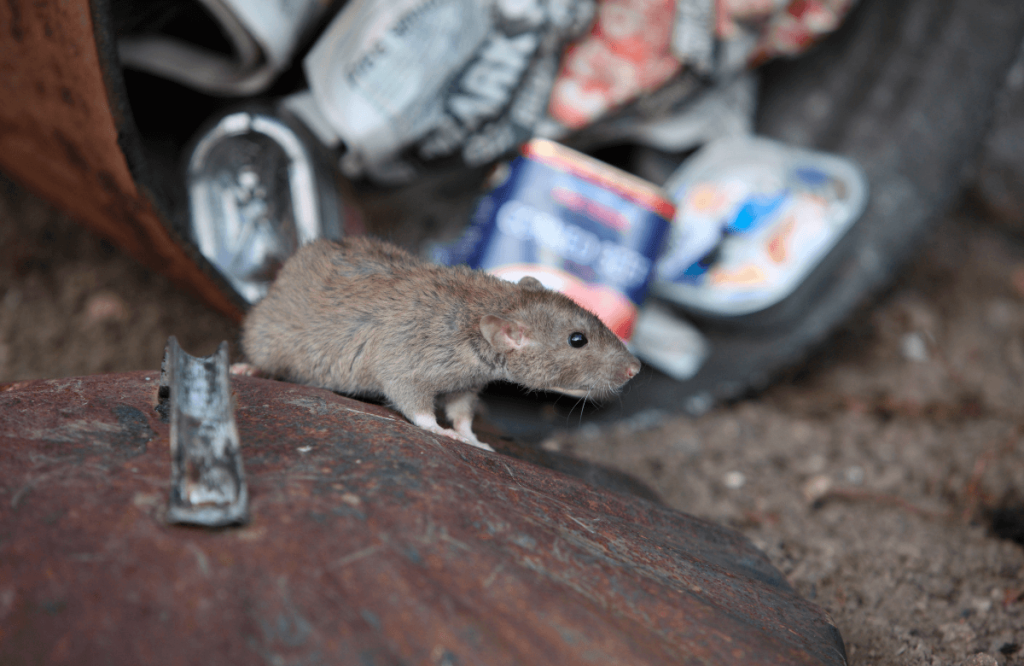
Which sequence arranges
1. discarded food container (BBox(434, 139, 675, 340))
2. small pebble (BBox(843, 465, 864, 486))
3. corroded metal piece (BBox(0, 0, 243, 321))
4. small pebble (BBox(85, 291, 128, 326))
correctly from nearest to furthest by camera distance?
corroded metal piece (BBox(0, 0, 243, 321)) < discarded food container (BBox(434, 139, 675, 340)) < small pebble (BBox(843, 465, 864, 486)) < small pebble (BBox(85, 291, 128, 326))

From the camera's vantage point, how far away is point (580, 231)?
2.55 meters

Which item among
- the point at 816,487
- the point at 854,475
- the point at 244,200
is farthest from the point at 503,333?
the point at 854,475

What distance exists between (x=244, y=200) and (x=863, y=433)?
254 centimetres

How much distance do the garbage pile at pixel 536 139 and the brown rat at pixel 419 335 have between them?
0.53 metres

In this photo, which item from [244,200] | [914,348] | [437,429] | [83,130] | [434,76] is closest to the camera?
[437,429]

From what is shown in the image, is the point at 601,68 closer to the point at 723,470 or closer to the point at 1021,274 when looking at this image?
the point at 723,470

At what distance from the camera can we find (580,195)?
2.55 metres

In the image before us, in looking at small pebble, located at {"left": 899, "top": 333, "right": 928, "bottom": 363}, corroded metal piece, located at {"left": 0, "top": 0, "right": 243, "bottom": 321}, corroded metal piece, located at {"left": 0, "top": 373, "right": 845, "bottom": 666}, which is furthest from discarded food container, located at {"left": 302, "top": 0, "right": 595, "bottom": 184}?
small pebble, located at {"left": 899, "top": 333, "right": 928, "bottom": 363}

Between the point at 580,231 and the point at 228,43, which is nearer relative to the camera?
the point at 580,231

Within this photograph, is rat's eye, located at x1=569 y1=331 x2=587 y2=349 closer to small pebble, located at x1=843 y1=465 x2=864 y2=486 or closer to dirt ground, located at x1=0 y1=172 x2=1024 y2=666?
dirt ground, located at x1=0 y1=172 x2=1024 y2=666

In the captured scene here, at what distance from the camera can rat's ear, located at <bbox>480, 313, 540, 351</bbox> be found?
1.76 m

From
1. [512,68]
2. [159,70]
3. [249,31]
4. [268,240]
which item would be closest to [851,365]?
[512,68]

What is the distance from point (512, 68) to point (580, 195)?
532mm

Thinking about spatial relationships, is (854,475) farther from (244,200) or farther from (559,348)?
(244,200)
